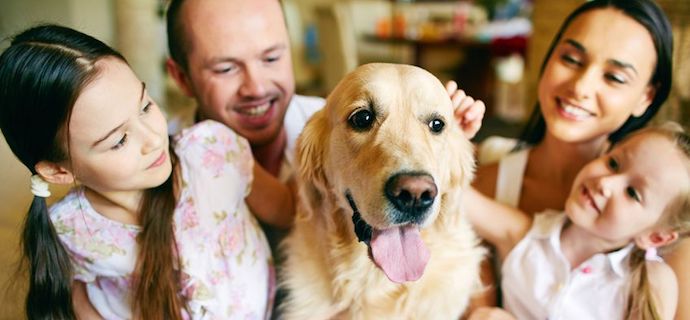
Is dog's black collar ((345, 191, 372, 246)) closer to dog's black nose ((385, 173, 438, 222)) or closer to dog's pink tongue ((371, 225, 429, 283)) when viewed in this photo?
dog's pink tongue ((371, 225, 429, 283))

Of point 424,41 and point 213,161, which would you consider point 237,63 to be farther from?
point 424,41

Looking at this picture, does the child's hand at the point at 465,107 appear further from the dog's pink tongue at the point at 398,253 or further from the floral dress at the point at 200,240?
the floral dress at the point at 200,240

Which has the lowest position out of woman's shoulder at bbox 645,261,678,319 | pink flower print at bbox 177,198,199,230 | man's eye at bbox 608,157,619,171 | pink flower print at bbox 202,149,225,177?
woman's shoulder at bbox 645,261,678,319

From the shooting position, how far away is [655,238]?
1.36 metres

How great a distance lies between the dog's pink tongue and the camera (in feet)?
3.72

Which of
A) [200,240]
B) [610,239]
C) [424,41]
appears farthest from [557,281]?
[424,41]

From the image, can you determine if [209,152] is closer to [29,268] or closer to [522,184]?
[29,268]

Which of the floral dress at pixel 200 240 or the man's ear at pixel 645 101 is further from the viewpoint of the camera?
the man's ear at pixel 645 101

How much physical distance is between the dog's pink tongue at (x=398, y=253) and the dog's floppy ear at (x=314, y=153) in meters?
0.25

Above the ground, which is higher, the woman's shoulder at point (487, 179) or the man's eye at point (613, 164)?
the man's eye at point (613, 164)

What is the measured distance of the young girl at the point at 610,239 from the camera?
1.29m

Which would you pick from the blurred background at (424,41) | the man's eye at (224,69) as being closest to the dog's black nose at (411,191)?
the man's eye at (224,69)

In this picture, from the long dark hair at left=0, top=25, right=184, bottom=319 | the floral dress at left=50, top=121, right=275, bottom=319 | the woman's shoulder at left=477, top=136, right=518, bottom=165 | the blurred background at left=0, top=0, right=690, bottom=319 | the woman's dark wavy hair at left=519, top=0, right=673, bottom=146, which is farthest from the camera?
the blurred background at left=0, top=0, right=690, bottom=319

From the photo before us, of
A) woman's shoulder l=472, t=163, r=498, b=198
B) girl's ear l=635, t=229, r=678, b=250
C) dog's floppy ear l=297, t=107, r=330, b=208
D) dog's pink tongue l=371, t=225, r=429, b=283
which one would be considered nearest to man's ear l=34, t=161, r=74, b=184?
dog's floppy ear l=297, t=107, r=330, b=208
